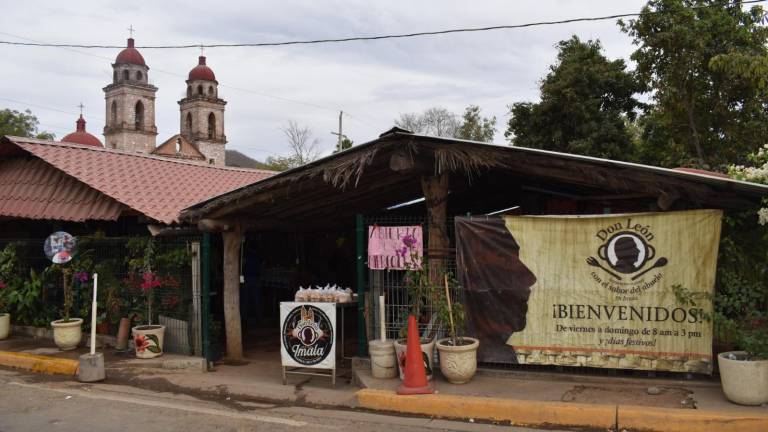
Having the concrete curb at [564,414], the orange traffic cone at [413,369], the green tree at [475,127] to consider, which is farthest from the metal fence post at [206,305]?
the green tree at [475,127]

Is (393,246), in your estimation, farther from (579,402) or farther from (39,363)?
(39,363)

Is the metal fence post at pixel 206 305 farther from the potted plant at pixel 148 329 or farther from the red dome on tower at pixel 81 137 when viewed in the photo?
the red dome on tower at pixel 81 137

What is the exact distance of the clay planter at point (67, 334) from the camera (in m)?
10.2

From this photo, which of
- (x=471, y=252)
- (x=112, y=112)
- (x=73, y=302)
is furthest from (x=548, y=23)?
(x=112, y=112)

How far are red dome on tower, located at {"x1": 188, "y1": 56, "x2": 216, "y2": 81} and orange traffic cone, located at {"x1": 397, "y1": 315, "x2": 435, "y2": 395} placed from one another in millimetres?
54699

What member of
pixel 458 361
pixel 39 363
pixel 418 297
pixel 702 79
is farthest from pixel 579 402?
pixel 702 79

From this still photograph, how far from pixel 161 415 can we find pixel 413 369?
115 inches

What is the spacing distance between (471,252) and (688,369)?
9.13 ft

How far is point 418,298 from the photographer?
24.6 ft

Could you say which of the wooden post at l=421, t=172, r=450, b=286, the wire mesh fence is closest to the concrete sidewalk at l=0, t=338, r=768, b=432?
the wire mesh fence

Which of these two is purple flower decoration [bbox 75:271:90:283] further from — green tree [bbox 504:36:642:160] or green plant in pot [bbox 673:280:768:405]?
green tree [bbox 504:36:642:160]

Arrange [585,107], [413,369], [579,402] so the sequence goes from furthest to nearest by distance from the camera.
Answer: [585,107], [413,369], [579,402]

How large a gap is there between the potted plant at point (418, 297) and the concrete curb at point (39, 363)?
511cm

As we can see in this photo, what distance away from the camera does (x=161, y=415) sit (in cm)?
670
